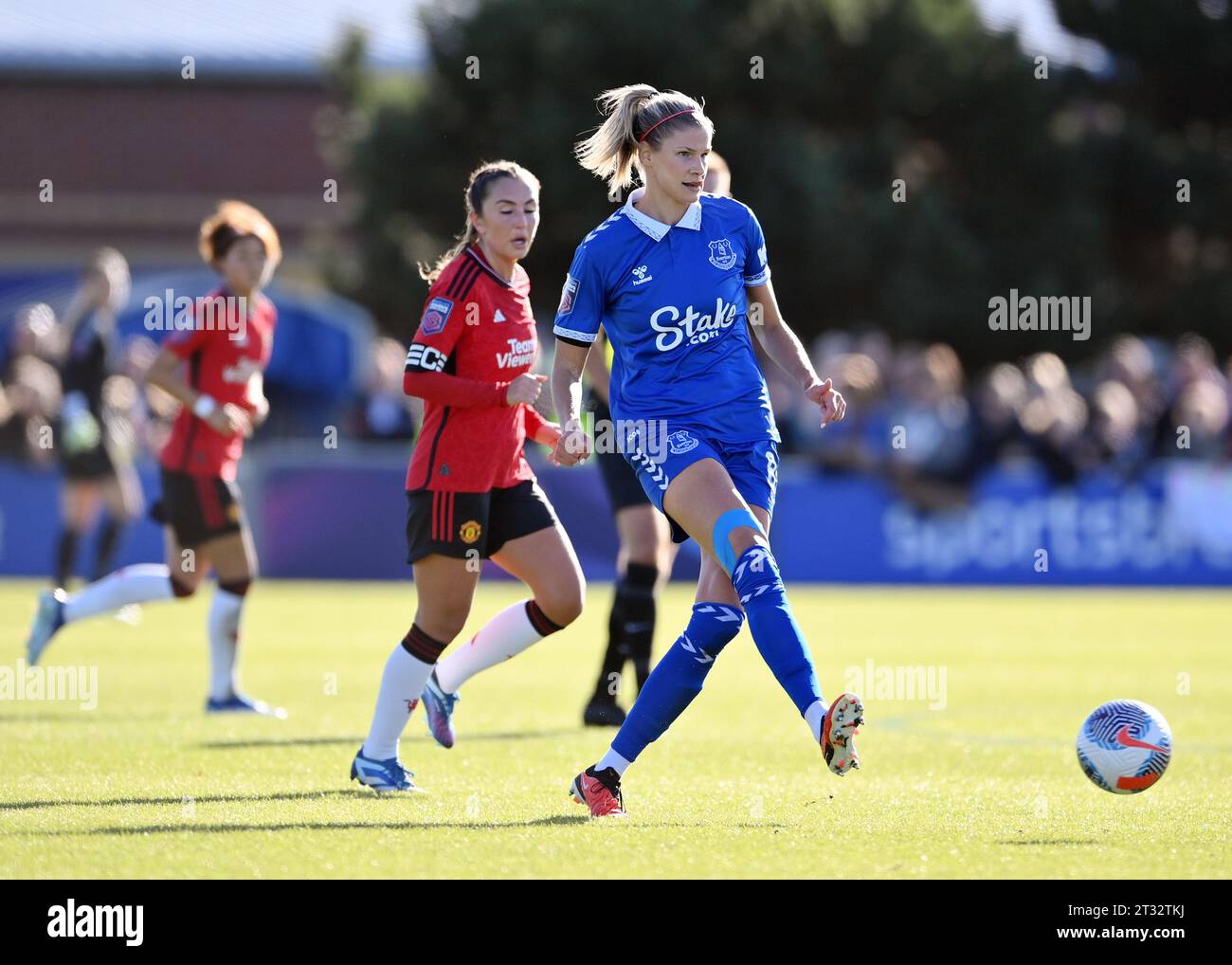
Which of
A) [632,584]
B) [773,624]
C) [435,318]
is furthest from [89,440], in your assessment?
[773,624]

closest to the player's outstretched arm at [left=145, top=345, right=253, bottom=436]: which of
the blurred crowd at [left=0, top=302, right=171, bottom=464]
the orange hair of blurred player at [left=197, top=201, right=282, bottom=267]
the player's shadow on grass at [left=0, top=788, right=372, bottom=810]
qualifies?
the orange hair of blurred player at [left=197, top=201, right=282, bottom=267]

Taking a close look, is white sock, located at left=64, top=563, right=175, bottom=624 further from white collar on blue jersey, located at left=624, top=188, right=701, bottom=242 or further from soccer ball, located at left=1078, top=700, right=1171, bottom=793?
soccer ball, located at left=1078, top=700, right=1171, bottom=793

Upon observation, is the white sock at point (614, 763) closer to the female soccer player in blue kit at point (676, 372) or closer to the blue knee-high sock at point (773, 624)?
the female soccer player in blue kit at point (676, 372)

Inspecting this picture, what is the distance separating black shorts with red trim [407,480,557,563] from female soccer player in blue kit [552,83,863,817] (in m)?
0.75

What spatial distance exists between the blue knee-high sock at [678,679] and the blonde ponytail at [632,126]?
156 centimetres

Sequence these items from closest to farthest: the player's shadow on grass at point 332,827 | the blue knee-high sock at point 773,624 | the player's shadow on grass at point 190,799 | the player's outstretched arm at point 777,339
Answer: the player's shadow on grass at point 332,827 < the blue knee-high sock at point 773,624 < the player's shadow on grass at point 190,799 < the player's outstretched arm at point 777,339

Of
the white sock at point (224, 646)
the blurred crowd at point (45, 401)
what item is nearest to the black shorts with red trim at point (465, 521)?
the white sock at point (224, 646)

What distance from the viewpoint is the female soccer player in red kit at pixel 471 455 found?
24.5ft

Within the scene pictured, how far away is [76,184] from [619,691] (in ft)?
115

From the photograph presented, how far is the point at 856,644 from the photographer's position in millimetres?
14594

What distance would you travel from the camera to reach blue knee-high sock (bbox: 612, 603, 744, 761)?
6.83 meters

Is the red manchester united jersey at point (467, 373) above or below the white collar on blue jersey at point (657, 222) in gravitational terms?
below

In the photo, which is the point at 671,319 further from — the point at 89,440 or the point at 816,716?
the point at 89,440

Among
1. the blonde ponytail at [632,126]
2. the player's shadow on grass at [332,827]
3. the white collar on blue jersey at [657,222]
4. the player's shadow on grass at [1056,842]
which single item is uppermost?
the blonde ponytail at [632,126]
